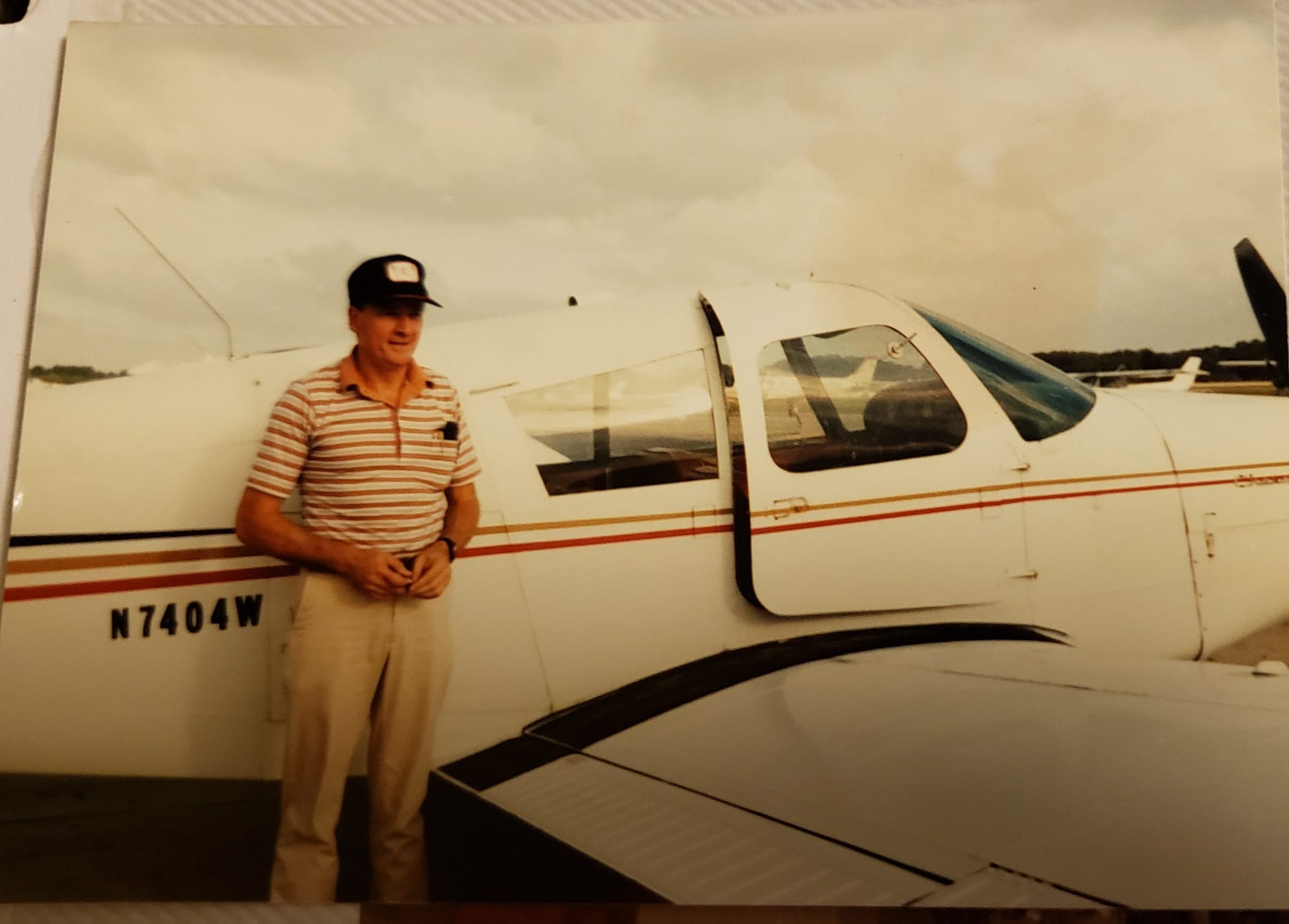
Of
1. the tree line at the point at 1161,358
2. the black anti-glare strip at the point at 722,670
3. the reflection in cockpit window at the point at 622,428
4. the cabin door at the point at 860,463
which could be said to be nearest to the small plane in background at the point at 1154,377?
the tree line at the point at 1161,358

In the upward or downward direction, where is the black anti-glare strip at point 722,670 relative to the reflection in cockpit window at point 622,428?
downward

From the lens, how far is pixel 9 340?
3.26 ft

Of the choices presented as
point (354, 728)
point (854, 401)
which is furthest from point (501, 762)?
→ point (854, 401)

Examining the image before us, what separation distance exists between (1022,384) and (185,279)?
1.06m

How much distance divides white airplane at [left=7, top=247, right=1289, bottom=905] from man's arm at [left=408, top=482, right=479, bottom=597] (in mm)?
20

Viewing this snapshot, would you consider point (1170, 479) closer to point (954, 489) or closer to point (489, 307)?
point (954, 489)

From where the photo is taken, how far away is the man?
89 cm

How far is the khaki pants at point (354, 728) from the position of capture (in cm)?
89

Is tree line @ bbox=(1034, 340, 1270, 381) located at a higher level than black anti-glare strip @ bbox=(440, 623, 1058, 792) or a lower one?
higher

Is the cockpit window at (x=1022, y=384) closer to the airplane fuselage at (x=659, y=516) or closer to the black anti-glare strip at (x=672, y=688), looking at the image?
the airplane fuselage at (x=659, y=516)

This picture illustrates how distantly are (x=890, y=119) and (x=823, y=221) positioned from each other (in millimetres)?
167

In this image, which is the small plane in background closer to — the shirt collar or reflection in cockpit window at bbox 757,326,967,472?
reflection in cockpit window at bbox 757,326,967,472

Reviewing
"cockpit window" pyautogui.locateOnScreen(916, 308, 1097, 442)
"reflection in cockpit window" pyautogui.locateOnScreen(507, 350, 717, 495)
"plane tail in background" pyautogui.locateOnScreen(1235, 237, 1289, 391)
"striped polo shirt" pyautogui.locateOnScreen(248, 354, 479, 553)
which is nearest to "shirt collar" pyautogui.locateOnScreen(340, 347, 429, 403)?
"striped polo shirt" pyautogui.locateOnScreen(248, 354, 479, 553)

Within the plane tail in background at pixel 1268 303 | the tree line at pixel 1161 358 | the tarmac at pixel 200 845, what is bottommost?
the tarmac at pixel 200 845
